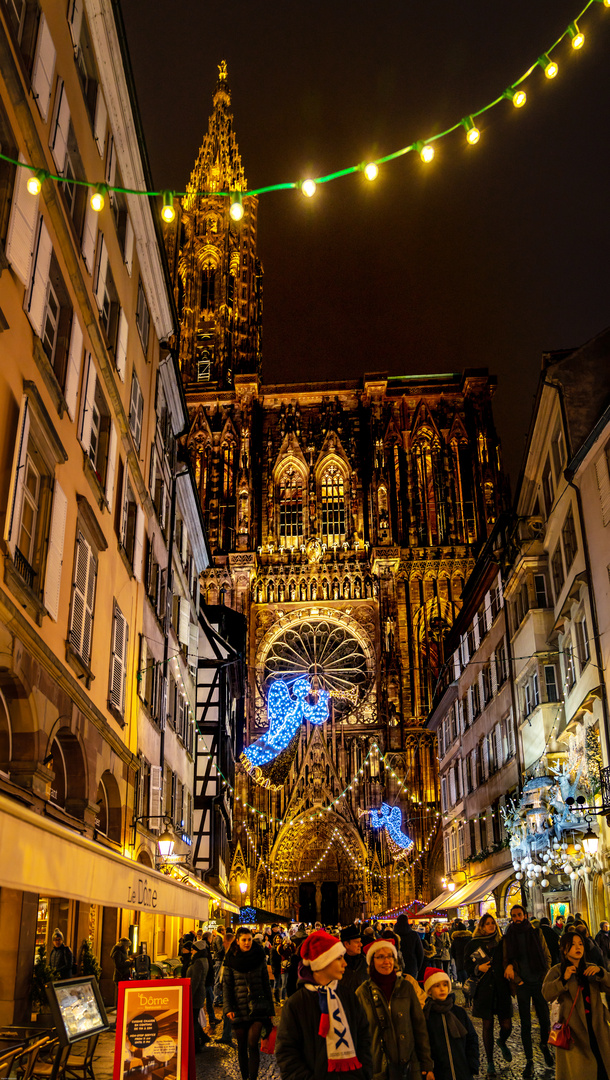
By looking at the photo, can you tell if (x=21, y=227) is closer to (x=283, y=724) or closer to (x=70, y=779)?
(x=70, y=779)

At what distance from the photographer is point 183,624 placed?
1168 inches

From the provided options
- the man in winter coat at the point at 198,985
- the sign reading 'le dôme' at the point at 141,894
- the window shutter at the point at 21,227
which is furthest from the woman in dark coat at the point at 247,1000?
the window shutter at the point at 21,227

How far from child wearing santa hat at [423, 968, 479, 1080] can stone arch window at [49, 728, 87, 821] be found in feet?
29.1

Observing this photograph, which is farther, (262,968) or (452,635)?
(452,635)

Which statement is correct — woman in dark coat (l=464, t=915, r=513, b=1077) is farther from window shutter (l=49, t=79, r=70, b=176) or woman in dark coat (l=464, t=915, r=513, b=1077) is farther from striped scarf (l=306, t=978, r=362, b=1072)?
window shutter (l=49, t=79, r=70, b=176)

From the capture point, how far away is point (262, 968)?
34.3 ft

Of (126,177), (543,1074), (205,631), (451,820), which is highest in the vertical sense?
(126,177)

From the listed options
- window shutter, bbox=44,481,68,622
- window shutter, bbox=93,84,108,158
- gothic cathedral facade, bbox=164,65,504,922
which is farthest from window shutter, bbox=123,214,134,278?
gothic cathedral facade, bbox=164,65,504,922

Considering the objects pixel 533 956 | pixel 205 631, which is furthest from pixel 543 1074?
pixel 205 631

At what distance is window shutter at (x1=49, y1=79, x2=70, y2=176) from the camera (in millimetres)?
13791

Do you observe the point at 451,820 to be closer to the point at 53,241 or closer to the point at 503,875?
the point at 503,875

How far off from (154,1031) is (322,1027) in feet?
6.63

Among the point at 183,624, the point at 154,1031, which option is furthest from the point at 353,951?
the point at 183,624

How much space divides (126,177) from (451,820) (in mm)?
31969
